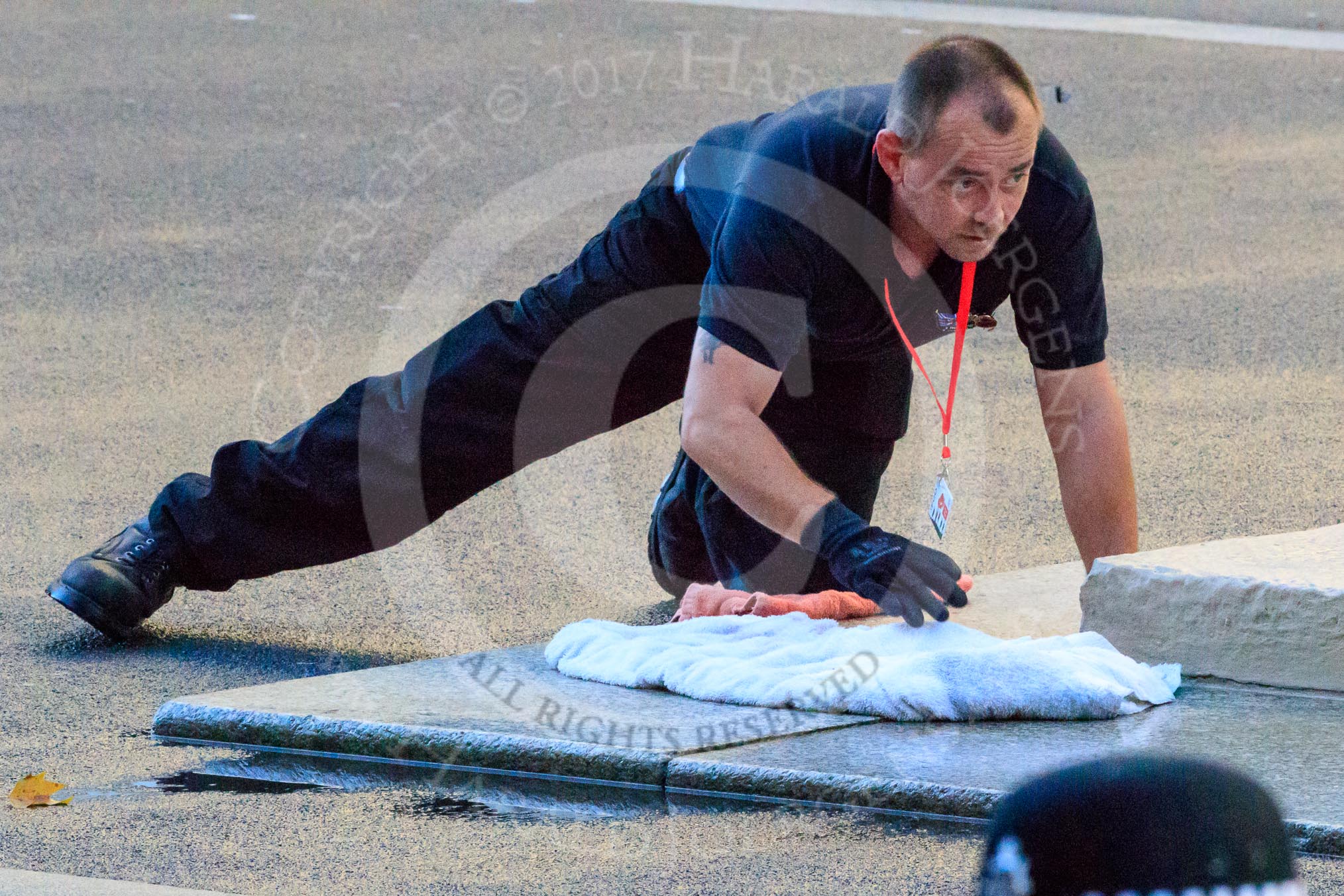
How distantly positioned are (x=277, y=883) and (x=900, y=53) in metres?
8.48

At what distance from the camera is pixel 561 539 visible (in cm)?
445

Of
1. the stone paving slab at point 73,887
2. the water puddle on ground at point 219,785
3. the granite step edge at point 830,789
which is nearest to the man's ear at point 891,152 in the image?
the granite step edge at point 830,789

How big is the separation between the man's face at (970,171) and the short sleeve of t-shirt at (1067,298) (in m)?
0.16

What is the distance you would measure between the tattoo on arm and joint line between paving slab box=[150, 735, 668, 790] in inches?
30.6

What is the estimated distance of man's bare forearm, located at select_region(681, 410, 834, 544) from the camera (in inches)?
126

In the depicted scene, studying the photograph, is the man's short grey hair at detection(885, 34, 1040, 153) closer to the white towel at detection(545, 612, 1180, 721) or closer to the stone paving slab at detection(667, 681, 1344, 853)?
the white towel at detection(545, 612, 1180, 721)

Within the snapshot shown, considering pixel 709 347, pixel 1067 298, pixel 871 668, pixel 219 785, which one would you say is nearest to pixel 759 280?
pixel 709 347

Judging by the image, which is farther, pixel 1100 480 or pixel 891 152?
pixel 1100 480

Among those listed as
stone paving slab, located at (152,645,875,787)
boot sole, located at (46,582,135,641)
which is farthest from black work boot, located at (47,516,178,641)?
stone paving slab, located at (152,645,875,787)

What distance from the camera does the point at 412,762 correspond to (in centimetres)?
301

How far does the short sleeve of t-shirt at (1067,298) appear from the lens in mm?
3340

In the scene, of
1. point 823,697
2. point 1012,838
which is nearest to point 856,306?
point 823,697

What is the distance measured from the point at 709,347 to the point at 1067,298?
68 cm

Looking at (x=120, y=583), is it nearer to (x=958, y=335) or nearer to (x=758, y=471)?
(x=758, y=471)
